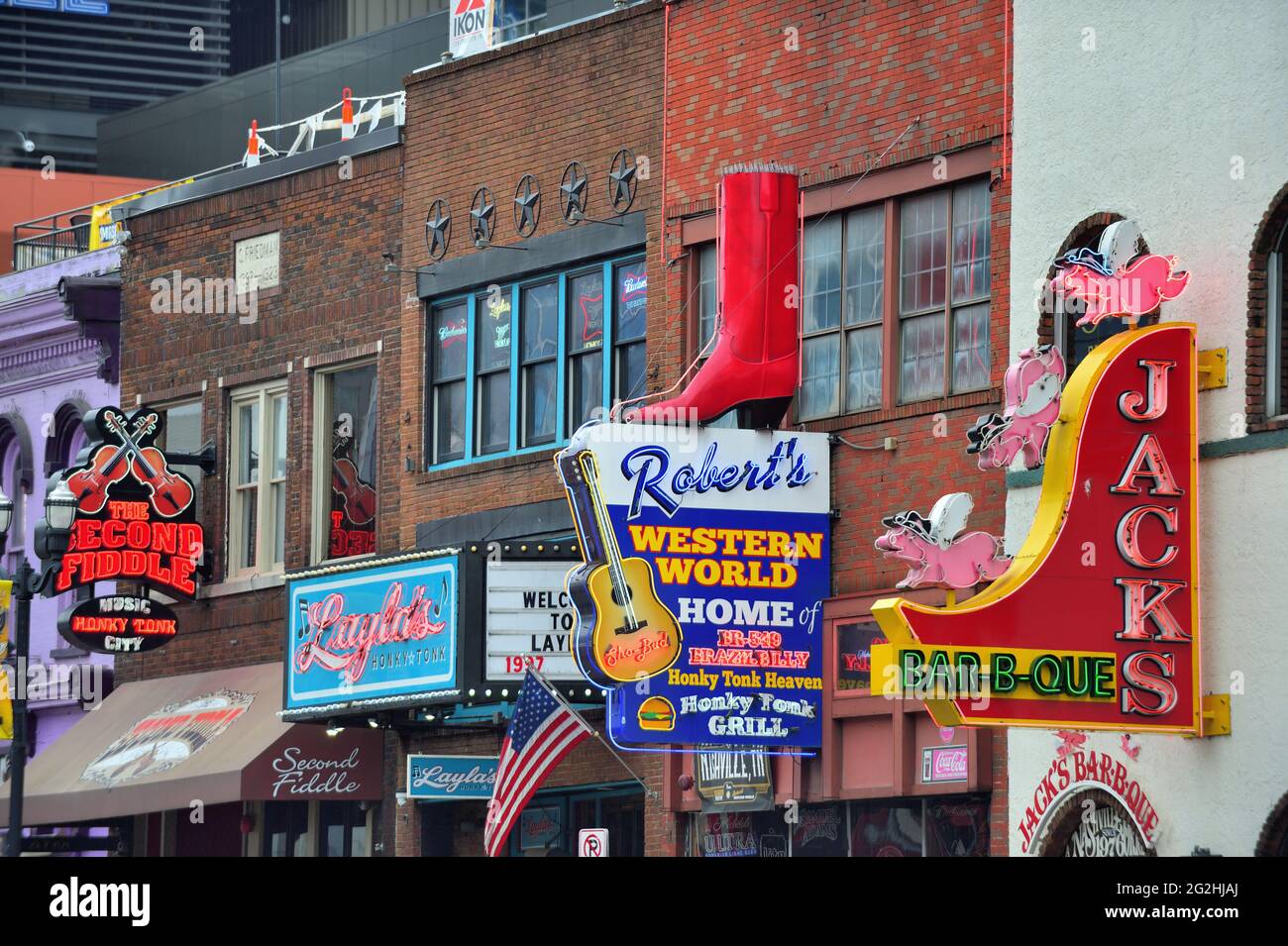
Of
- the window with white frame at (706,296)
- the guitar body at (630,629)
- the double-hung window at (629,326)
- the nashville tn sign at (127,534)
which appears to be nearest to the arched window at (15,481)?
the nashville tn sign at (127,534)

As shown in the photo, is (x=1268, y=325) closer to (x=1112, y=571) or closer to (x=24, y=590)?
(x=1112, y=571)

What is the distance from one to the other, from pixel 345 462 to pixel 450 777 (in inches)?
185

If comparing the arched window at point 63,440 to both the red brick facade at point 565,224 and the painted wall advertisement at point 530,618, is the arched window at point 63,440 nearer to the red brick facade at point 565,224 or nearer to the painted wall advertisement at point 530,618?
the red brick facade at point 565,224

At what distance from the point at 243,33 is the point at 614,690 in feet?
135

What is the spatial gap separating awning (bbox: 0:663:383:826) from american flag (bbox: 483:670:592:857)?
13.7 feet

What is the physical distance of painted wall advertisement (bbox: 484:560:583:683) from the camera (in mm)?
21203

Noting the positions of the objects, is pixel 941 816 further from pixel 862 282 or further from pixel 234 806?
pixel 234 806

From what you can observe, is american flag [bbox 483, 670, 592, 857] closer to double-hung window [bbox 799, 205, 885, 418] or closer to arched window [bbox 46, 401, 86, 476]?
double-hung window [bbox 799, 205, 885, 418]

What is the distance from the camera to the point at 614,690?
60.4ft

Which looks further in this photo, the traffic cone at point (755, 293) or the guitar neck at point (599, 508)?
the traffic cone at point (755, 293)

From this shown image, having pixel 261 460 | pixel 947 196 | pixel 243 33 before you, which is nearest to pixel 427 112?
pixel 261 460

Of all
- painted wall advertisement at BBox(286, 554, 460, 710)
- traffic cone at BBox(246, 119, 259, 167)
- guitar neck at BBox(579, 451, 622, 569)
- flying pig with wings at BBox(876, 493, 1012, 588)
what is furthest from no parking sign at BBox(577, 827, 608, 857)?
traffic cone at BBox(246, 119, 259, 167)

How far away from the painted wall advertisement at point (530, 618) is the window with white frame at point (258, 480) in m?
5.93

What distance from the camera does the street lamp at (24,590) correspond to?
23.5m
